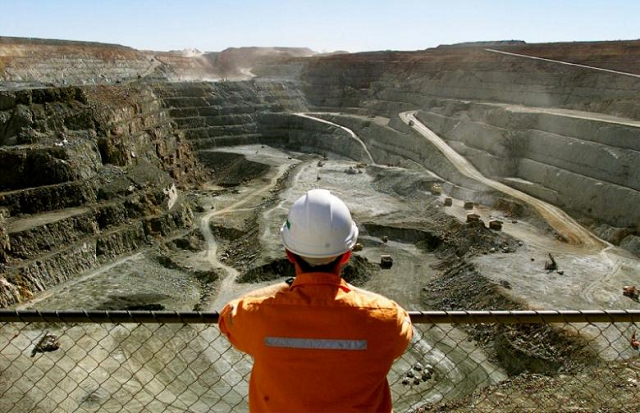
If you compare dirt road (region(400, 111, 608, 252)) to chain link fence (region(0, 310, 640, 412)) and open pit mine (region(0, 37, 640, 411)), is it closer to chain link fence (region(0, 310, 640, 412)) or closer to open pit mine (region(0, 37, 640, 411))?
open pit mine (region(0, 37, 640, 411))

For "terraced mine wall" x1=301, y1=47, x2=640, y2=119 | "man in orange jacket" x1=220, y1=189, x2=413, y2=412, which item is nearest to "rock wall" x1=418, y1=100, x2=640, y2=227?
"terraced mine wall" x1=301, y1=47, x2=640, y2=119

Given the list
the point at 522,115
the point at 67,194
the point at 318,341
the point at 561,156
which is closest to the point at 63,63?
the point at 67,194

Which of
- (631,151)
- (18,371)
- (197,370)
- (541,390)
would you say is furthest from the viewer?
(631,151)

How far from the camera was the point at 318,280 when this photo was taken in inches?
129

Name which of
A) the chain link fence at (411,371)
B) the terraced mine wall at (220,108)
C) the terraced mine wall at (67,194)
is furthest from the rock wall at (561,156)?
the terraced mine wall at (220,108)

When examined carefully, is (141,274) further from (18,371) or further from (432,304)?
(432,304)

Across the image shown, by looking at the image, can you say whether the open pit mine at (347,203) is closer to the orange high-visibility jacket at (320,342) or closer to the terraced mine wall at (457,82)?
the terraced mine wall at (457,82)

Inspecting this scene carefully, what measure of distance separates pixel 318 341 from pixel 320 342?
1cm

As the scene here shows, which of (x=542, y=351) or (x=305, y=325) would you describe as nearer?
(x=305, y=325)

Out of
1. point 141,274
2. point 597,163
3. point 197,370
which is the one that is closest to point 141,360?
point 197,370

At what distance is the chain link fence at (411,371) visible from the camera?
11.1 m

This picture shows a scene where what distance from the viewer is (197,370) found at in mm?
17812

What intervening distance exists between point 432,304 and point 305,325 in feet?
67.4

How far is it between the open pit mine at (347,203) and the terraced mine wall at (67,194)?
103 mm
